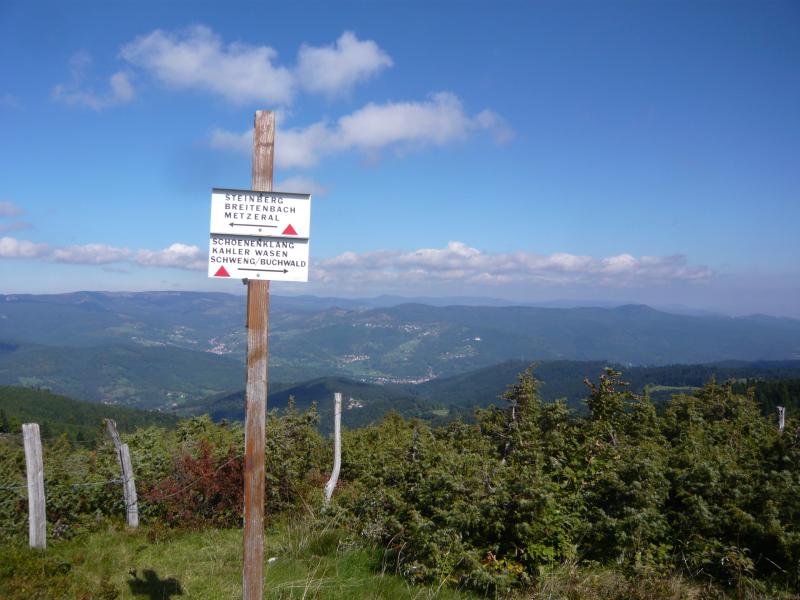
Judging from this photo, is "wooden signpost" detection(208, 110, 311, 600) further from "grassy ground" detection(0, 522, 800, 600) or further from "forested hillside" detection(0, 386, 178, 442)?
"forested hillside" detection(0, 386, 178, 442)

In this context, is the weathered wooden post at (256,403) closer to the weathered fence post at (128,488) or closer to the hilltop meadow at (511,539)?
the hilltop meadow at (511,539)

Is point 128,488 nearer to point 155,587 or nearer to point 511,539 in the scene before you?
point 155,587

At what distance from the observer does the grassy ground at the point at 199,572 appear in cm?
461

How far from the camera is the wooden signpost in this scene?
3.55 metres

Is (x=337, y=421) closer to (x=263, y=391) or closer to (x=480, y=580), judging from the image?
(x=480, y=580)

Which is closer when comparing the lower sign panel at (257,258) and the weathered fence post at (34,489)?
the lower sign panel at (257,258)

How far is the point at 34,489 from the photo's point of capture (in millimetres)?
6844

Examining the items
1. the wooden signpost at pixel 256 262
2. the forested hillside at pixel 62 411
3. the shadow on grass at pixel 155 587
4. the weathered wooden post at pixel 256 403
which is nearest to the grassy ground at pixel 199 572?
the shadow on grass at pixel 155 587

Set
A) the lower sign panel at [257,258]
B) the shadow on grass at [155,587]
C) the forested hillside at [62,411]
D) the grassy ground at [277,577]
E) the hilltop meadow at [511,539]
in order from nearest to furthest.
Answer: the lower sign panel at [257,258] < the grassy ground at [277,577] < the hilltop meadow at [511,539] < the shadow on grass at [155,587] < the forested hillside at [62,411]

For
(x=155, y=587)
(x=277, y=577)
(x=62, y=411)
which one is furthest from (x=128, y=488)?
(x=62, y=411)

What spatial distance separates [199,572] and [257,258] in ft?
13.6

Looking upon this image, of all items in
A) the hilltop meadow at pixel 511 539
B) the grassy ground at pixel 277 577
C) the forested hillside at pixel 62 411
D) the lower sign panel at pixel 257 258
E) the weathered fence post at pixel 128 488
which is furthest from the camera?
the forested hillside at pixel 62 411

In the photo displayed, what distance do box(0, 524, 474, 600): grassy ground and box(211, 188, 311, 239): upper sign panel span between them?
326cm

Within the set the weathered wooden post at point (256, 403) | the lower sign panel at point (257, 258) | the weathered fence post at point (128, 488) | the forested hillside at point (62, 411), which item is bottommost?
the forested hillside at point (62, 411)
